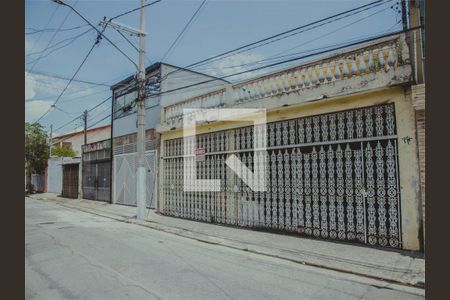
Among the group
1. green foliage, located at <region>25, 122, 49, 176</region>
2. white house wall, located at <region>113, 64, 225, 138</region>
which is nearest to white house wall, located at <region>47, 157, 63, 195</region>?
green foliage, located at <region>25, 122, 49, 176</region>

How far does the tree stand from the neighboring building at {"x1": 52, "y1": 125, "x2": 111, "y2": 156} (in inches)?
184

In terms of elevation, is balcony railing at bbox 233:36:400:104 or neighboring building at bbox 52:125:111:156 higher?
neighboring building at bbox 52:125:111:156

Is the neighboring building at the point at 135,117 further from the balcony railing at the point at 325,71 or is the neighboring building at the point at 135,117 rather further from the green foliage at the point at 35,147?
the green foliage at the point at 35,147

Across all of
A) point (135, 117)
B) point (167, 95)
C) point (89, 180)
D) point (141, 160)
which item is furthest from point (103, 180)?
point (141, 160)

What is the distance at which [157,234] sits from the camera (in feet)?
31.6

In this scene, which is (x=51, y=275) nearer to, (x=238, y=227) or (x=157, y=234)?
(x=157, y=234)

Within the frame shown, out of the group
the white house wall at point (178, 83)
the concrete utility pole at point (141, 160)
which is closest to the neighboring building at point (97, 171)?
the white house wall at point (178, 83)

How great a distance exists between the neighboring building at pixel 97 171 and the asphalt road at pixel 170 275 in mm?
12196

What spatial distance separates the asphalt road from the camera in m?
4.52

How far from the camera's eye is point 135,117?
1775 cm

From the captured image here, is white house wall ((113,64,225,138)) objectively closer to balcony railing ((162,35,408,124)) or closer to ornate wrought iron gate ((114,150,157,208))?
ornate wrought iron gate ((114,150,157,208))

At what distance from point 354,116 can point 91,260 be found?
6500mm

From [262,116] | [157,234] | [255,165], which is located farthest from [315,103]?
[157,234]

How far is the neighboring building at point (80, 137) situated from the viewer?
3525cm
